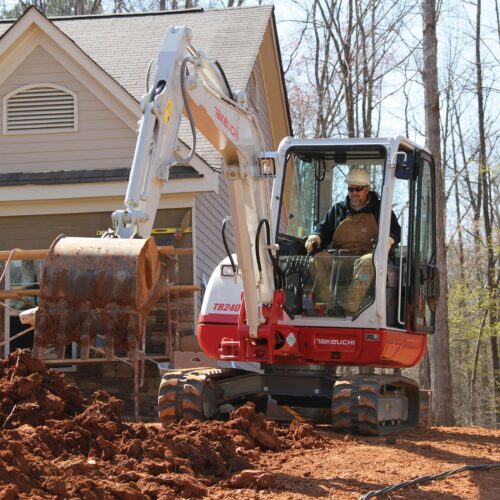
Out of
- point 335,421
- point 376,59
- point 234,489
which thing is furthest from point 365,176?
point 376,59

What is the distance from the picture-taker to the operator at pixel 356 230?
403 inches

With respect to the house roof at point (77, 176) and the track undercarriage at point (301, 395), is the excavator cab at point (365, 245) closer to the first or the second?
the track undercarriage at point (301, 395)

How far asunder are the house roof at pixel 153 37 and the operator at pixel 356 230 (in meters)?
8.30

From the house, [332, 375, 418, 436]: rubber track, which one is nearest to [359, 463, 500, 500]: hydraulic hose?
[332, 375, 418, 436]: rubber track

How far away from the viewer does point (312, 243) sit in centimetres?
1058

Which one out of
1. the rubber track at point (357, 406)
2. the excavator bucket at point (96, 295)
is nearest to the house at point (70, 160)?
the rubber track at point (357, 406)

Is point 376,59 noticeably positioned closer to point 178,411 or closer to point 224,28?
point 224,28

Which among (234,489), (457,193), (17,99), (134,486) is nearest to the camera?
(134,486)

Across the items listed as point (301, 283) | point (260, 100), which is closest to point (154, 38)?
point (260, 100)

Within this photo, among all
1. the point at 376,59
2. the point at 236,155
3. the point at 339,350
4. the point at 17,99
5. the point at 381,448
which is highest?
the point at 376,59

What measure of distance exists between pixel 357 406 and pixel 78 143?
9208 mm

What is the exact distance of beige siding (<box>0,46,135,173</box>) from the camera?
56.3 feet

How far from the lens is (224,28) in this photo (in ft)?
69.8

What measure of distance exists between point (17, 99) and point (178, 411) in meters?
9.44
